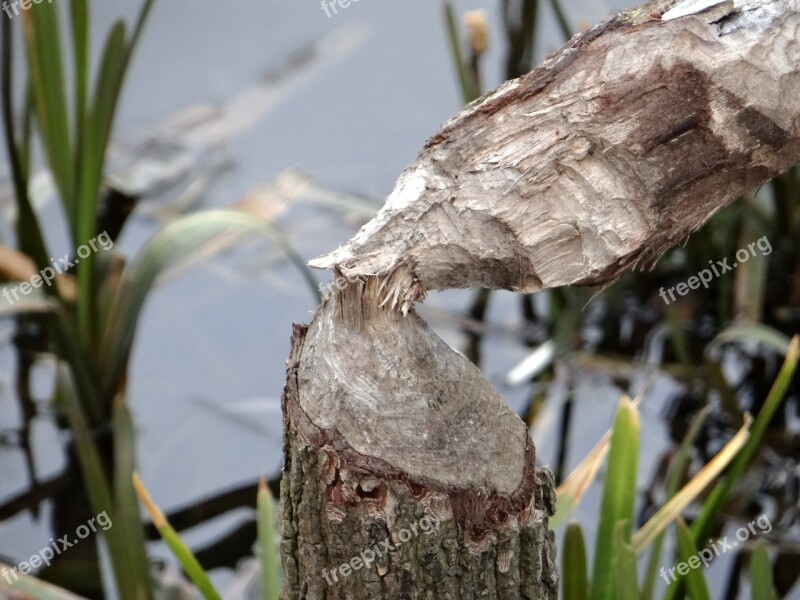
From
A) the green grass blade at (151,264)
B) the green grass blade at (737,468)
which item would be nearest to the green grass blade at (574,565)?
the green grass blade at (737,468)

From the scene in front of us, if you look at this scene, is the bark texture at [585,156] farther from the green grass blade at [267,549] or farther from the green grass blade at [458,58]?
the green grass blade at [458,58]

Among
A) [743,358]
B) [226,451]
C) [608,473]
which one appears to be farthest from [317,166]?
[608,473]

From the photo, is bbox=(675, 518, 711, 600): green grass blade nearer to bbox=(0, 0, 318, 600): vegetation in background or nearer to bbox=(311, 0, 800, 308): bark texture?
bbox=(311, 0, 800, 308): bark texture

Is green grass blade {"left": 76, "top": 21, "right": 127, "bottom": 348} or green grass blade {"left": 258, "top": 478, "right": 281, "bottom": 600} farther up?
green grass blade {"left": 76, "top": 21, "right": 127, "bottom": 348}

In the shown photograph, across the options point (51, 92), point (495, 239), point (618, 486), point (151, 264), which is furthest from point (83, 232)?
point (495, 239)

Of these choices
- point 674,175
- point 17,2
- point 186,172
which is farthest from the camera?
point 186,172

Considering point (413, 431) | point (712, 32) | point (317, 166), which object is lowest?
point (317, 166)

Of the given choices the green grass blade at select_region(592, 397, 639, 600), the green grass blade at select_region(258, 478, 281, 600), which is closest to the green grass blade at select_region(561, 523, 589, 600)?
the green grass blade at select_region(592, 397, 639, 600)

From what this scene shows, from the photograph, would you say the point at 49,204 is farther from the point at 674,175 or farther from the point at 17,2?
the point at 674,175
